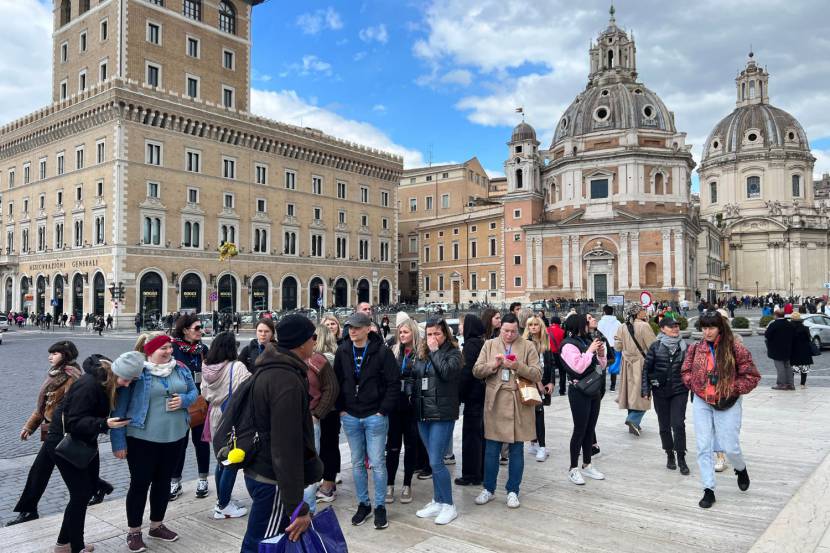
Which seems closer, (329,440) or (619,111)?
(329,440)

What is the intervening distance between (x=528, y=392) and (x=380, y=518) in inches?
69.7

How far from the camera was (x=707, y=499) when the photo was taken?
18.6ft

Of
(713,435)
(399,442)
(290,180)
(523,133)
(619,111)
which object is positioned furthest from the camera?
(523,133)

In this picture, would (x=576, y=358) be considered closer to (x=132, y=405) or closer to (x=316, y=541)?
(x=316, y=541)

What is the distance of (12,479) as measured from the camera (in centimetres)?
693

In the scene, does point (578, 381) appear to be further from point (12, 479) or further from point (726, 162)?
point (726, 162)

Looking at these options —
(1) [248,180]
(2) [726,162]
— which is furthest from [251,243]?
(2) [726,162]

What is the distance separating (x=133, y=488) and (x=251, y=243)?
144 ft

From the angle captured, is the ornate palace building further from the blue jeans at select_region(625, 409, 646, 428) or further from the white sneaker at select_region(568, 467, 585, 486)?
the white sneaker at select_region(568, 467, 585, 486)

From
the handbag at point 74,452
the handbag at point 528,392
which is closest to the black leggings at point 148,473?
the handbag at point 74,452

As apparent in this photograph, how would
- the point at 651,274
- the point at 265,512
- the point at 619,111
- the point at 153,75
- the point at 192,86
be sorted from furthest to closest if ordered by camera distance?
the point at 619,111
the point at 651,274
the point at 192,86
the point at 153,75
the point at 265,512

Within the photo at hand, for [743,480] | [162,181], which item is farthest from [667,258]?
[743,480]

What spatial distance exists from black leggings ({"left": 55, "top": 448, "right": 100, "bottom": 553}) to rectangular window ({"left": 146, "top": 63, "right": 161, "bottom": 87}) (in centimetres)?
4453

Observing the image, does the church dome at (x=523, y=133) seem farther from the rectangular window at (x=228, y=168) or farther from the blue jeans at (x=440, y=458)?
the blue jeans at (x=440, y=458)
